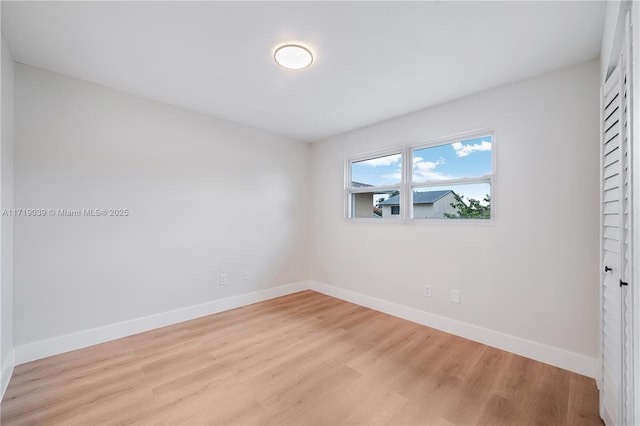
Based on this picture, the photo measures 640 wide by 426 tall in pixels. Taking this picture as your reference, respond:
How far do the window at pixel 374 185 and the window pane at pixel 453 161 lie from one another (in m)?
0.27

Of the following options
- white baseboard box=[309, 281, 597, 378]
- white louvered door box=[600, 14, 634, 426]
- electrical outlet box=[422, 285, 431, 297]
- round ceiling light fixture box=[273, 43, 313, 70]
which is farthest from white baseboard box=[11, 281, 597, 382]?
round ceiling light fixture box=[273, 43, 313, 70]

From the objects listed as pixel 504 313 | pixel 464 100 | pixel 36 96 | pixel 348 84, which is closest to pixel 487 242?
pixel 504 313

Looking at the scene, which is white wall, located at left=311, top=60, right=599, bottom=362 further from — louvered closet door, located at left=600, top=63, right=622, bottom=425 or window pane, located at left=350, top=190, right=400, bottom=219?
louvered closet door, located at left=600, top=63, right=622, bottom=425

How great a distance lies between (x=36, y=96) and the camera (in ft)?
7.37

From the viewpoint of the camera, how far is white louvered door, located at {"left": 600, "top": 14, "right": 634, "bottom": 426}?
1096mm

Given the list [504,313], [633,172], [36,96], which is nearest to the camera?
[633,172]

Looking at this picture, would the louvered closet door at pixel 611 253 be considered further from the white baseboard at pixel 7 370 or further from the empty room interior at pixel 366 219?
the white baseboard at pixel 7 370

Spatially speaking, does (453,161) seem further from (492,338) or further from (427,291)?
(492,338)

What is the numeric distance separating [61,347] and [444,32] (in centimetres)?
402

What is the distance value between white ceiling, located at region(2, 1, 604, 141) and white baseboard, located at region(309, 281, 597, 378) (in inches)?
92.7

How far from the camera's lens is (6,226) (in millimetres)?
1960

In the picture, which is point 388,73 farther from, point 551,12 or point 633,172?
point 633,172

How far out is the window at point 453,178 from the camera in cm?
263

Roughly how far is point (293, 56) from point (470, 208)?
225 cm
